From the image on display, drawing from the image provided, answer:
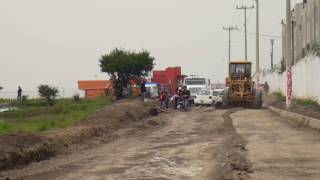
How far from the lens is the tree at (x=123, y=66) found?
66062 millimetres

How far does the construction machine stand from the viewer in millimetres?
46969

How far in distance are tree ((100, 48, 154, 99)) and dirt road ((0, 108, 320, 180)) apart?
39.8 metres

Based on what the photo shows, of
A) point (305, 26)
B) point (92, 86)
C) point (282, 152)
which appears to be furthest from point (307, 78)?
point (92, 86)

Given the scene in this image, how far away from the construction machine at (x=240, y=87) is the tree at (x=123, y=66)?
706 inches

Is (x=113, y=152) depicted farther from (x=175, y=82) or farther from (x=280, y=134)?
(x=175, y=82)

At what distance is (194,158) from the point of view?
17.0 metres

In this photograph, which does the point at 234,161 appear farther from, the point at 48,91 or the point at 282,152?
the point at 48,91

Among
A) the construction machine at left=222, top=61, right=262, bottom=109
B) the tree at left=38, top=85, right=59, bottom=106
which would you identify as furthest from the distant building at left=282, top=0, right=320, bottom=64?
the tree at left=38, top=85, right=59, bottom=106

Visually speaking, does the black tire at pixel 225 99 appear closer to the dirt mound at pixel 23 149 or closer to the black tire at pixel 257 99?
the black tire at pixel 257 99

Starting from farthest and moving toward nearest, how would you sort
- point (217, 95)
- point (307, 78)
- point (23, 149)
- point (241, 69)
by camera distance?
1. point (217, 95)
2. point (241, 69)
3. point (307, 78)
4. point (23, 149)

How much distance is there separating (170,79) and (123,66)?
6.16 meters

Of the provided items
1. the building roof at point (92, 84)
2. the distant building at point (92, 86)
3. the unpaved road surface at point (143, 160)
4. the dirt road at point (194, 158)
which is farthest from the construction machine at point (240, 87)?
the building roof at point (92, 84)

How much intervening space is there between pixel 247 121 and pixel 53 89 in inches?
1598

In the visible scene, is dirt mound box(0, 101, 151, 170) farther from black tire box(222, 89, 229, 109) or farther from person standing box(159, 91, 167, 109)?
black tire box(222, 89, 229, 109)
